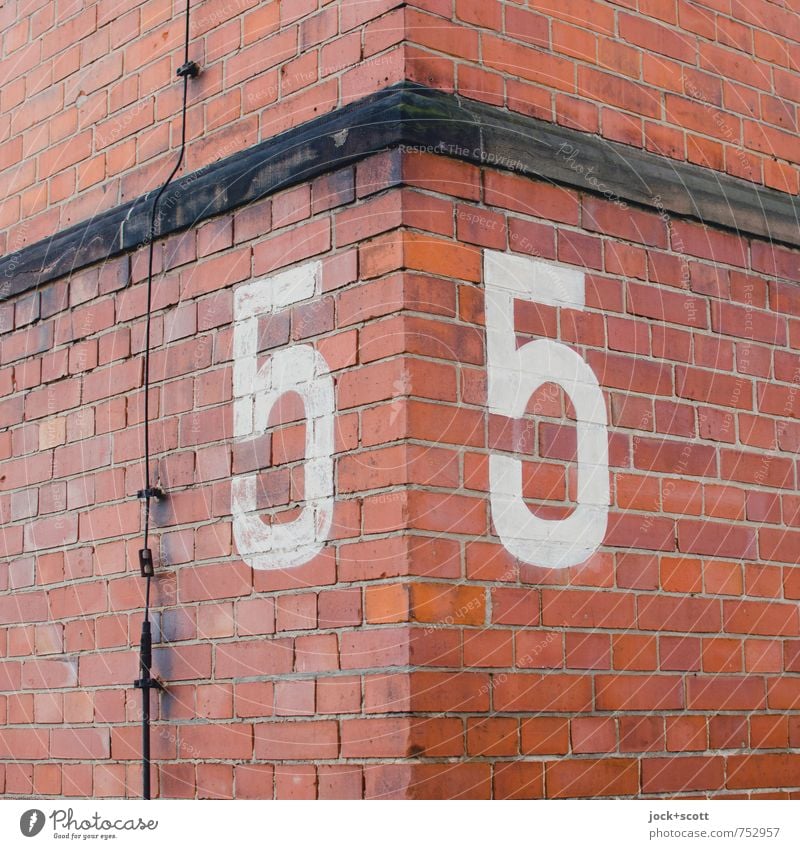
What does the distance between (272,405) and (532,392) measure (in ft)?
2.04

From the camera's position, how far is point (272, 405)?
339 centimetres

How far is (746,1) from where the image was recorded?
4066 mm

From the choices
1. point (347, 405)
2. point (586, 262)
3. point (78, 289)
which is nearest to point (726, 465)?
point (586, 262)

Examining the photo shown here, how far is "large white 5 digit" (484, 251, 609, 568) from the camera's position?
10.6 feet

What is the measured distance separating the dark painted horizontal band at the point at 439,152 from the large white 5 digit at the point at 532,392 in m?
0.27

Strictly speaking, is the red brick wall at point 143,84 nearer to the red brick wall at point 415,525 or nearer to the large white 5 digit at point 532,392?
the red brick wall at point 415,525

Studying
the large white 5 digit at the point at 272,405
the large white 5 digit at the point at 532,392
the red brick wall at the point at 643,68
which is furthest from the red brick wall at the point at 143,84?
the large white 5 digit at the point at 532,392

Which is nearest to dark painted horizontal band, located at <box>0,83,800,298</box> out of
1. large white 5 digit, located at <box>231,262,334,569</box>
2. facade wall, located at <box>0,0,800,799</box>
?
facade wall, located at <box>0,0,800,799</box>

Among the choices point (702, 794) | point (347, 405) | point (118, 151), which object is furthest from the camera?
point (118, 151)

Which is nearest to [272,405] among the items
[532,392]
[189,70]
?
[532,392]

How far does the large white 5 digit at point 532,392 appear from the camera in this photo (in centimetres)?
323

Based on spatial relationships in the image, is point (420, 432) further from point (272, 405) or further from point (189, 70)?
point (189, 70)

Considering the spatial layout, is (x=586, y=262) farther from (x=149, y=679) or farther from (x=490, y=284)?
(x=149, y=679)

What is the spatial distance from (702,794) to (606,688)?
0.42 metres
